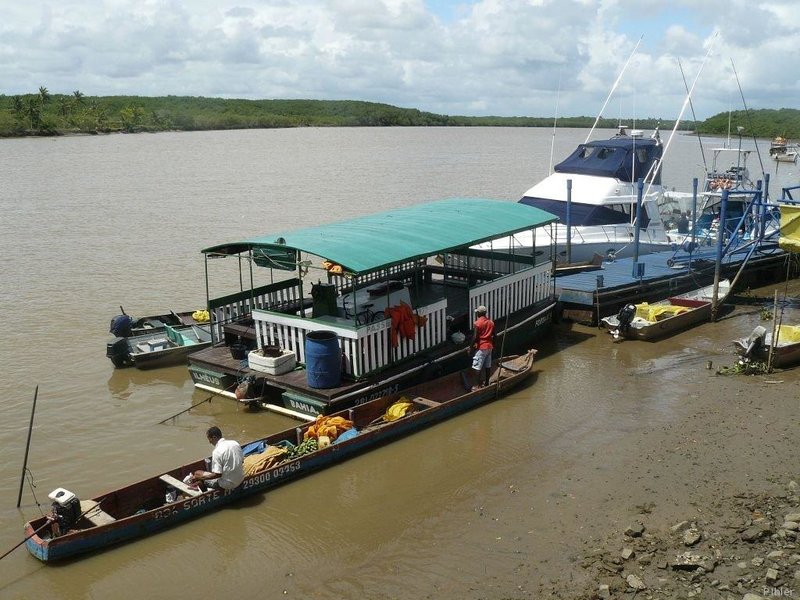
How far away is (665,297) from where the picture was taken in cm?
1886

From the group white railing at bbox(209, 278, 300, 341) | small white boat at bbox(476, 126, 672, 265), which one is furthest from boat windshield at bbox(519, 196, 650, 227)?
white railing at bbox(209, 278, 300, 341)

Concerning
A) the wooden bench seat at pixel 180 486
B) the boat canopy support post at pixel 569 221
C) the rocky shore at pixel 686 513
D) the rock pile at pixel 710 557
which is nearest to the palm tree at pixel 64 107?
the boat canopy support post at pixel 569 221

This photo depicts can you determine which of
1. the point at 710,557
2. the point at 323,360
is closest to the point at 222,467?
the point at 323,360

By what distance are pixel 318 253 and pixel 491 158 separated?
64848 millimetres

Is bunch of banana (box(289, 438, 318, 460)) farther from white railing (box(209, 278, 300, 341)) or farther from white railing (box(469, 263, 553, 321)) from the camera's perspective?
white railing (box(469, 263, 553, 321))

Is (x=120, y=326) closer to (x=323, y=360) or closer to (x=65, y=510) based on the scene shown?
(x=323, y=360)

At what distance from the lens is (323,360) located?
11344 mm

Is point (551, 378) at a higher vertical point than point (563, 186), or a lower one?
lower

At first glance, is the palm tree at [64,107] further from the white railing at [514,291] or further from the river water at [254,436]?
the white railing at [514,291]

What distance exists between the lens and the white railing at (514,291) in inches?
574

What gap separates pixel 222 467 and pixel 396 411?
329 cm

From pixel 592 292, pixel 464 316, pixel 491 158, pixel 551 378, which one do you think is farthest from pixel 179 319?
pixel 491 158

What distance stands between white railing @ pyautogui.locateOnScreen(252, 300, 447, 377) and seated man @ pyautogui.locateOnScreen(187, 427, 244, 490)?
9.80 feet

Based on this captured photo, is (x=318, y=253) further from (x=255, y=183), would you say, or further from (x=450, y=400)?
(x=255, y=183)
